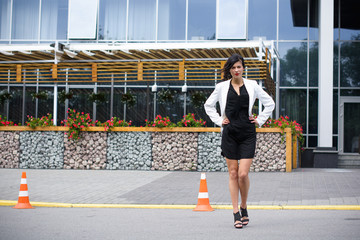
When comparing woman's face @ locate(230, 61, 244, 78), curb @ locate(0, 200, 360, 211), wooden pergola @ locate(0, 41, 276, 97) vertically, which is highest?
wooden pergola @ locate(0, 41, 276, 97)

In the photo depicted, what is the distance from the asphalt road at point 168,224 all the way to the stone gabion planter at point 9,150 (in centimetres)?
822

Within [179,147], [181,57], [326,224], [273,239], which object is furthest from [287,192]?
[181,57]

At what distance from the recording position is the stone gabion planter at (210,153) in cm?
1486

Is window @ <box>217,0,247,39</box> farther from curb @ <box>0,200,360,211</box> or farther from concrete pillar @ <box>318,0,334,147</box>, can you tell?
curb @ <box>0,200,360,211</box>

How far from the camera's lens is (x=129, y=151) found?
15.5 meters

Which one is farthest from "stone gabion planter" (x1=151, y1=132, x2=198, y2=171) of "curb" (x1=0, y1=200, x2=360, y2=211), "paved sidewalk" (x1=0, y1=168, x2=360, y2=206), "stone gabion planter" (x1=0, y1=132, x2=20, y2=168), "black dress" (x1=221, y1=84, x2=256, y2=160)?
"black dress" (x1=221, y1=84, x2=256, y2=160)

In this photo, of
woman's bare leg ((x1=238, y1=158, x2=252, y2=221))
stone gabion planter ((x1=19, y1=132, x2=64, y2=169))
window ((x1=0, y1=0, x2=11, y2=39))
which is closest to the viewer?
woman's bare leg ((x1=238, y1=158, x2=252, y2=221))

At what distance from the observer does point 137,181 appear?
1209 cm

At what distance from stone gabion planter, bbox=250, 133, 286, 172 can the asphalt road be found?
6.68m

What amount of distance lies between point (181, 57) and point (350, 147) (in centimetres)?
765

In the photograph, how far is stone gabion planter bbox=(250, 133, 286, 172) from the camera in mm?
14562

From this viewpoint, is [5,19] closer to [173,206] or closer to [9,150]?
[9,150]

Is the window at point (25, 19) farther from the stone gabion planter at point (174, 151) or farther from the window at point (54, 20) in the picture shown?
the stone gabion planter at point (174, 151)

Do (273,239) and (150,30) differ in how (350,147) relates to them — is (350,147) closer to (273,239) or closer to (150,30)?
(150,30)
